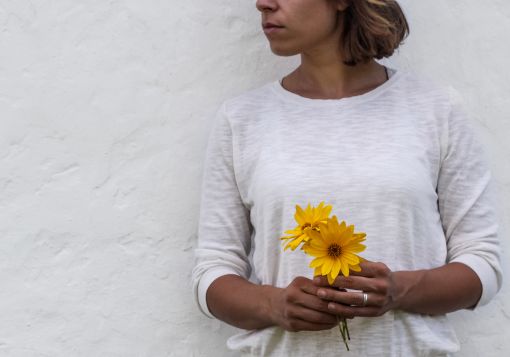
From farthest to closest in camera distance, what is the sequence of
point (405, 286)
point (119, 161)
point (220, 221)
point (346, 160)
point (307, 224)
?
point (119, 161)
point (220, 221)
point (346, 160)
point (405, 286)
point (307, 224)

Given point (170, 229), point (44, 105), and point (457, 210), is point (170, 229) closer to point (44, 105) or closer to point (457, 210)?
point (44, 105)

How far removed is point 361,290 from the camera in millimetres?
2266

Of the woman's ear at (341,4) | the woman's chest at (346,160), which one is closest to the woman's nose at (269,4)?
the woman's ear at (341,4)

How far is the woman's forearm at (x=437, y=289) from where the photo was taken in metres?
2.36

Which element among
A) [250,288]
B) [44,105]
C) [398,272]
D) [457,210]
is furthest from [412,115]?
[44,105]

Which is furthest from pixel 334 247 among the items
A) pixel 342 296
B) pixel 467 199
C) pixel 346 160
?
pixel 467 199

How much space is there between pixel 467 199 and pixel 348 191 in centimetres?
31

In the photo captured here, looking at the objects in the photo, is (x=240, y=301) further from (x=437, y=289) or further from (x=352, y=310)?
(x=437, y=289)

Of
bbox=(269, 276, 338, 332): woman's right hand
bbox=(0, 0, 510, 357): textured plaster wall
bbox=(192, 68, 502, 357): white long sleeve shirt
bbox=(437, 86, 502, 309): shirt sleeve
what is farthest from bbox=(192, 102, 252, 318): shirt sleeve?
bbox=(437, 86, 502, 309): shirt sleeve

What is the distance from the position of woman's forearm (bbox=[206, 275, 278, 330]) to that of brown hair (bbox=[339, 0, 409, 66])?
592 mm

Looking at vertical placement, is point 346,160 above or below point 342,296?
above

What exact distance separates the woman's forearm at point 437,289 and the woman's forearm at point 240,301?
0.94 ft

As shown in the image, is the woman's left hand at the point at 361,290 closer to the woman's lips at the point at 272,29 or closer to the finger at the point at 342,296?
the finger at the point at 342,296

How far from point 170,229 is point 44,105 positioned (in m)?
0.45
